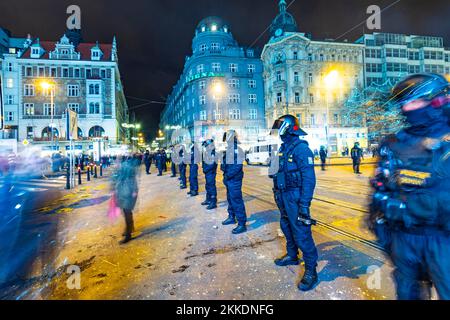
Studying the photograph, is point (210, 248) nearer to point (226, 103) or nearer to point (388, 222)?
point (388, 222)

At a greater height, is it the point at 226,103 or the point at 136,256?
the point at 226,103

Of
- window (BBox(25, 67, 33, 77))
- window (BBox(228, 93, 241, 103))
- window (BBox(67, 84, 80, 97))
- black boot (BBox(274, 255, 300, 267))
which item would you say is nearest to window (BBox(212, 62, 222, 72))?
window (BBox(228, 93, 241, 103))

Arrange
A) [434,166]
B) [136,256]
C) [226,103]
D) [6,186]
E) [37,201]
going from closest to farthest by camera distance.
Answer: [434,166] < [136,256] < [6,186] < [37,201] < [226,103]

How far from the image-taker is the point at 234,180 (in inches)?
195

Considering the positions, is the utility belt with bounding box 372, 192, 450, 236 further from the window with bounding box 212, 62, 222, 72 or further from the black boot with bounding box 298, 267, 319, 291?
the window with bounding box 212, 62, 222, 72

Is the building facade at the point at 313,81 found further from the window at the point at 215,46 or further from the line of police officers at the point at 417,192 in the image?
the line of police officers at the point at 417,192

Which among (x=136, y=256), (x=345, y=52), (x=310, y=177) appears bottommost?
(x=136, y=256)

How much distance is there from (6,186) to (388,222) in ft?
24.8

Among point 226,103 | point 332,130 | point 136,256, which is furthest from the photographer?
point 226,103

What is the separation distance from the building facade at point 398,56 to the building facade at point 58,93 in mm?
51754

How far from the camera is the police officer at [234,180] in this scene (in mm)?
4805

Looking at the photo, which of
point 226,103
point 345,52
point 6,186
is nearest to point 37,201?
point 6,186

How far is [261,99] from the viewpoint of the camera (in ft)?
157

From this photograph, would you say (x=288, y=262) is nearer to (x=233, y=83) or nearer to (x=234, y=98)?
(x=234, y=98)
